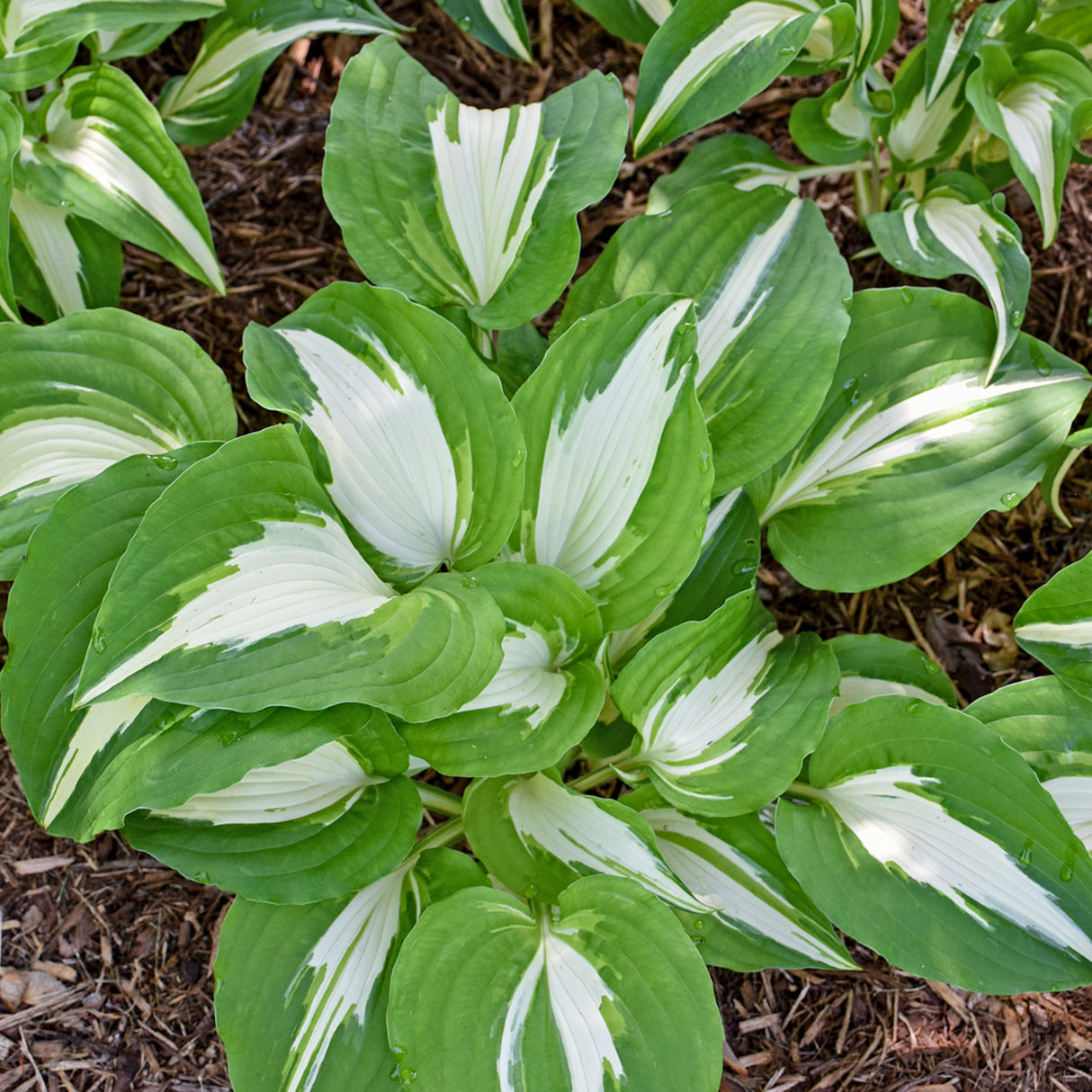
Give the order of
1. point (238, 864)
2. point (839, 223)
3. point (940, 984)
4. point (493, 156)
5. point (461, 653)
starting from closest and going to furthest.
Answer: point (461, 653) < point (238, 864) < point (493, 156) < point (940, 984) < point (839, 223)

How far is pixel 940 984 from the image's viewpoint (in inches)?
59.4

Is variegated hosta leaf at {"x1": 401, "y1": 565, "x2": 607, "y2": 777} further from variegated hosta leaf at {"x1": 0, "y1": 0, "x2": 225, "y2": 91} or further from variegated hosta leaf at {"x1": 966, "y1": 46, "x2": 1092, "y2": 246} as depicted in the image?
variegated hosta leaf at {"x1": 0, "y1": 0, "x2": 225, "y2": 91}

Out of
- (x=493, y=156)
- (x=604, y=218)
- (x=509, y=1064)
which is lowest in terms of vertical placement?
(x=509, y=1064)

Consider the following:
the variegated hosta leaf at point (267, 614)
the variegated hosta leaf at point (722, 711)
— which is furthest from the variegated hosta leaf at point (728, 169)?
the variegated hosta leaf at point (267, 614)

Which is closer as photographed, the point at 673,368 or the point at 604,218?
the point at 673,368

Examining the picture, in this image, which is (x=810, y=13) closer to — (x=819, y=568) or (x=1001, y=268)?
(x=1001, y=268)

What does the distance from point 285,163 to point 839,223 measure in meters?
1.10

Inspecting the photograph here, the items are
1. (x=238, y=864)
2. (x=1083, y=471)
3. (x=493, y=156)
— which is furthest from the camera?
(x=1083, y=471)

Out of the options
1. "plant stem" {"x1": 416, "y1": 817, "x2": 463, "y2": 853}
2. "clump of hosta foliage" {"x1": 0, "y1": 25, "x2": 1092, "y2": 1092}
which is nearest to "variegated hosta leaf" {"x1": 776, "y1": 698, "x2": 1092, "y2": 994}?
"clump of hosta foliage" {"x1": 0, "y1": 25, "x2": 1092, "y2": 1092}

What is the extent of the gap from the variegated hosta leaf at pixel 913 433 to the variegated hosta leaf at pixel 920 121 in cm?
37

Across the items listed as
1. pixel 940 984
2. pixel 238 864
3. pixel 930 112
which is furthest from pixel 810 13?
pixel 940 984

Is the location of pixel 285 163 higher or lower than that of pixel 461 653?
higher

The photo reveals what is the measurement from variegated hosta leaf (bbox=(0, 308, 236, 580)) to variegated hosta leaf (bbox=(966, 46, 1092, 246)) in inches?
46.6

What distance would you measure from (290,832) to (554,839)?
348 millimetres
